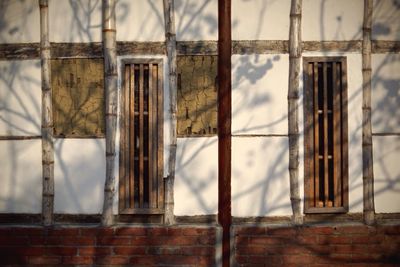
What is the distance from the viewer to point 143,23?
430 cm

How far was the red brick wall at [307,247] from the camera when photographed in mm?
4172

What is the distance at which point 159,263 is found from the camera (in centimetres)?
415

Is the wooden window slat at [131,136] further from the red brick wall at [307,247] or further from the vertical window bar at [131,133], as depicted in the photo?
the red brick wall at [307,247]

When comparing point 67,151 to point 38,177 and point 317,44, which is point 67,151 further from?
point 317,44

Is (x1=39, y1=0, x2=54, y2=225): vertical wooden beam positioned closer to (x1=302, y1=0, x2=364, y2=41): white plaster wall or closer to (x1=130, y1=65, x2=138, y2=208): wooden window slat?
(x1=130, y1=65, x2=138, y2=208): wooden window slat

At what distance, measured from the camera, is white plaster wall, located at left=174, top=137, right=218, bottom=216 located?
167 inches

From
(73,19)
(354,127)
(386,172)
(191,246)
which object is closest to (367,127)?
(354,127)

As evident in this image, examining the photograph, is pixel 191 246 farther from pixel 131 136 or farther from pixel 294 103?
pixel 294 103

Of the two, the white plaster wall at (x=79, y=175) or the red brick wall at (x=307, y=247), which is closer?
the red brick wall at (x=307, y=247)

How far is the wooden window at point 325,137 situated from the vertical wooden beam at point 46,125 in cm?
315

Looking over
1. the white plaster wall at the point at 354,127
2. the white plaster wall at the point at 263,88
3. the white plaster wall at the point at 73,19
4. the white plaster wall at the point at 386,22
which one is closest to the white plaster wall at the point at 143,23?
the white plaster wall at the point at 73,19

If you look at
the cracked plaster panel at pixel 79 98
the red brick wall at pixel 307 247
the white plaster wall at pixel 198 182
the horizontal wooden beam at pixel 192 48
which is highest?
the horizontal wooden beam at pixel 192 48

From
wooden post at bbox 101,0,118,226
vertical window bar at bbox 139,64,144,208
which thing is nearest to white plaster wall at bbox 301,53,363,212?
vertical window bar at bbox 139,64,144,208

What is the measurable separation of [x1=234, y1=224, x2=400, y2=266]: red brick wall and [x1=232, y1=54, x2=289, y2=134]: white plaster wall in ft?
4.11
